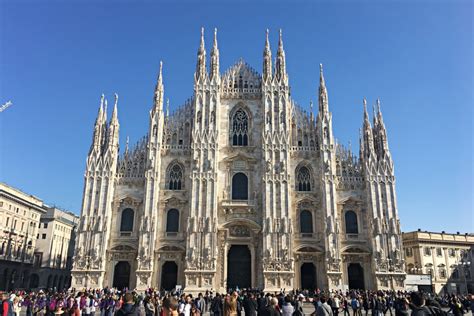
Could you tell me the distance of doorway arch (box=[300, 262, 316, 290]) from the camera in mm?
38312

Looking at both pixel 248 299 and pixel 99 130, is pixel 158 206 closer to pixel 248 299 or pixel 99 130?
pixel 99 130

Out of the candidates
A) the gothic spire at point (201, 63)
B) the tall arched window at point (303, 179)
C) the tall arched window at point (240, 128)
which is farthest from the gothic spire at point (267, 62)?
the tall arched window at point (303, 179)

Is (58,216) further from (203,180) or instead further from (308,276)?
(308,276)

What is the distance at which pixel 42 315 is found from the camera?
1557 centimetres

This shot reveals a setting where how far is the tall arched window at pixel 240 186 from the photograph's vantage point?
40594 millimetres

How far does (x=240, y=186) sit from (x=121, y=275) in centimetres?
1394

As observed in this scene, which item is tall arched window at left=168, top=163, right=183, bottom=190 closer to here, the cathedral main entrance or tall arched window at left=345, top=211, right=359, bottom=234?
the cathedral main entrance

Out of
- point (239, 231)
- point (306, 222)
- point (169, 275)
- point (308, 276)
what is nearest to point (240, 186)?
point (239, 231)

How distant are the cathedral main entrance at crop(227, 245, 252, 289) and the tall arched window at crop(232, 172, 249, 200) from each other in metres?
4.80

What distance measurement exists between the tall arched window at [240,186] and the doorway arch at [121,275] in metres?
12.0

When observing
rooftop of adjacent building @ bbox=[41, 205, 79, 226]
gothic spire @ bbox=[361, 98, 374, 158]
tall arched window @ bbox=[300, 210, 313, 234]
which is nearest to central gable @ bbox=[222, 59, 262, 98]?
gothic spire @ bbox=[361, 98, 374, 158]

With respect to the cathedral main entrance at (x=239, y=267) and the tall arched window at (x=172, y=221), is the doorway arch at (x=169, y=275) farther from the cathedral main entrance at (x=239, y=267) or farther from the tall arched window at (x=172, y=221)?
the cathedral main entrance at (x=239, y=267)

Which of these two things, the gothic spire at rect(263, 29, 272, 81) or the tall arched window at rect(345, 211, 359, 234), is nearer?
the tall arched window at rect(345, 211, 359, 234)

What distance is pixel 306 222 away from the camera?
3981 cm
